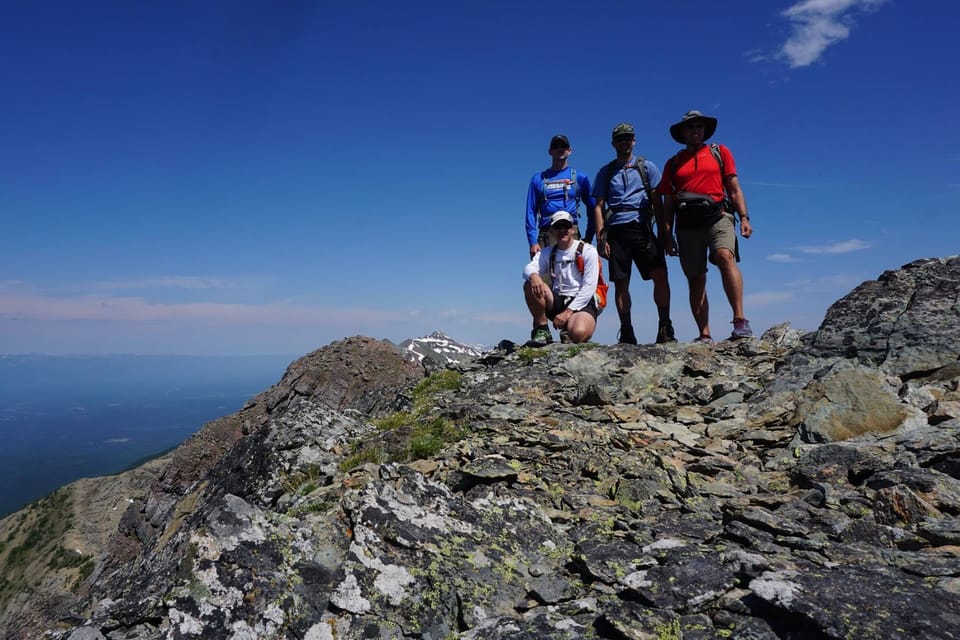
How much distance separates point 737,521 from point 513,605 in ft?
7.94

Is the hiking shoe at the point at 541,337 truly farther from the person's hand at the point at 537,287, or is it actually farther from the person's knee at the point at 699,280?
the person's knee at the point at 699,280

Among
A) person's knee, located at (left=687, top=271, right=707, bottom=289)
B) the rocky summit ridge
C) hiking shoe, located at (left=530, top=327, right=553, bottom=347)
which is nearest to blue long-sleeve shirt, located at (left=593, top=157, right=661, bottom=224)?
person's knee, located at (left=687, top=271, right=707, bottom=289)

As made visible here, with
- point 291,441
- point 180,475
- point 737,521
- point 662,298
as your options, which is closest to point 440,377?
point 291,441

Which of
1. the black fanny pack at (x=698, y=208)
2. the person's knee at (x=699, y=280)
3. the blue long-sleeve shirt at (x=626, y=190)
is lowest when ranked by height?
the person's knee at (x=699, y=280)

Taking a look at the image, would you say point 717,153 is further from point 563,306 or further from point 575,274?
point 563,306

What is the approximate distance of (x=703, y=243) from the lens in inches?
522

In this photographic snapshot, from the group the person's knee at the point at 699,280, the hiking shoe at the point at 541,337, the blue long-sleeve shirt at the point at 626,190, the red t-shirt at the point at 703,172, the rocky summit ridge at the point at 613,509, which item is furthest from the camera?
the hiking shoe at the point at 541,337

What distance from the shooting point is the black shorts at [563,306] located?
14.1 metres

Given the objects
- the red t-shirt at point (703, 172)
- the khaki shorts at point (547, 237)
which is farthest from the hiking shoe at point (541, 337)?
the red t-shirt at point (703, 172)

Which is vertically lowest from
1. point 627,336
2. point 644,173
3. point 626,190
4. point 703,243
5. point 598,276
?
point 627,336

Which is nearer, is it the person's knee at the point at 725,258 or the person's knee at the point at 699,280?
the person's knee at the point at 725,258

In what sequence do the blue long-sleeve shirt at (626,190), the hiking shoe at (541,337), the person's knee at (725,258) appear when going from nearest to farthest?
the person's knee at (725,258), the blue long-sleeve shirt at (626,190), the hiking shoe at (541,337)

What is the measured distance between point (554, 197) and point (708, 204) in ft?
13.2

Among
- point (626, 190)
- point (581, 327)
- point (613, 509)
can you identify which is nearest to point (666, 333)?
point (581, 327)
